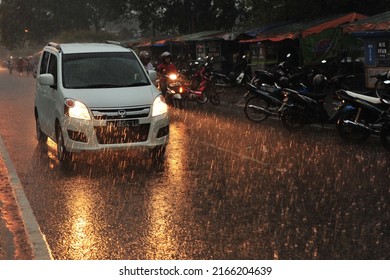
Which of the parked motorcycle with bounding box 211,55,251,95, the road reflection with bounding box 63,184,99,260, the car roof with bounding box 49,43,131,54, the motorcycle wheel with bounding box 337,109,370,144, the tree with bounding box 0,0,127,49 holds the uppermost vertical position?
the car roof with bounding box 49,43,131,54

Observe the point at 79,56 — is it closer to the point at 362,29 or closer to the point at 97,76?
the point at 97,76

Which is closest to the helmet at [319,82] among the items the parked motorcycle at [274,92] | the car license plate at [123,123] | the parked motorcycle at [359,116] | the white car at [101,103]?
the parked motorcycle at [274,92]

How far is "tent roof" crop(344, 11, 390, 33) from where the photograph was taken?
1517 cm

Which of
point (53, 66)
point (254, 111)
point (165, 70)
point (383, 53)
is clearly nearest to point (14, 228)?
point (53, 66)

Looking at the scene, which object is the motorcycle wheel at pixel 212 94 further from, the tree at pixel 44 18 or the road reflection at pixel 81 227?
the tree at pixel 44 18

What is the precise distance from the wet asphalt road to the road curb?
0.08m

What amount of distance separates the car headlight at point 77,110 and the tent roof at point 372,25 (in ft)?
32.5

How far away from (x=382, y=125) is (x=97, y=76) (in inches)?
183

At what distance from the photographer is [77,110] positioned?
796cm

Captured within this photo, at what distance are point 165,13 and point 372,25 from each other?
108 ft

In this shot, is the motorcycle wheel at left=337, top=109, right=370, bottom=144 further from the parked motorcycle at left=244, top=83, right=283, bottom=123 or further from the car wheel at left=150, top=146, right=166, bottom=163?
the car wheel at left=150, top=146, right=166, bottom=163

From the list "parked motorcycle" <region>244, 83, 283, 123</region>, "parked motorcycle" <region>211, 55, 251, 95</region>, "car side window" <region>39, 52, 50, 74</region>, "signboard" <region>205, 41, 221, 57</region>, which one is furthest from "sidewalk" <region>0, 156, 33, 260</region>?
"signboard" <region>205, 41, 221, 57</region>

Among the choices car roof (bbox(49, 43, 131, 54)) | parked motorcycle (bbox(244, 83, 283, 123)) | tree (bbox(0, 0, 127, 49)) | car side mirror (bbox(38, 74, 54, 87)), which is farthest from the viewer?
tree (bbox(0, 0, 127, 49))

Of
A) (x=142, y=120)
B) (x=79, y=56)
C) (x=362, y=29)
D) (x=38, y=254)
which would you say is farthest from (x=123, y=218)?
(x=362, y=29)
